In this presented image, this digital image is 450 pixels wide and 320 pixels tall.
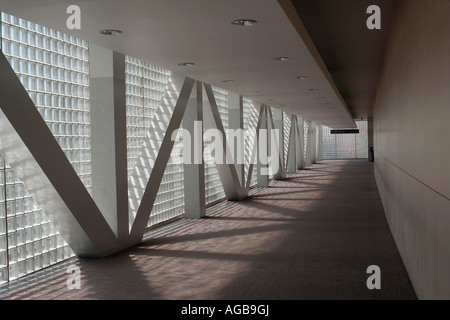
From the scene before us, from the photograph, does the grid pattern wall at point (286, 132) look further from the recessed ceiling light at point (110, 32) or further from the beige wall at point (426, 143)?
the recessed ceiling light at point (110, 32)

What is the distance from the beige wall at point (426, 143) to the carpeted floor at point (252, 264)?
3.47ft

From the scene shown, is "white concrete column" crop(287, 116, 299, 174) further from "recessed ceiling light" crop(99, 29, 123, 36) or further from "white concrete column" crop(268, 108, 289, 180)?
"recessed ceiling light" crop(99, 29, 123, 36)

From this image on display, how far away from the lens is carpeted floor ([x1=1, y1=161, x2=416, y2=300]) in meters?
7.52

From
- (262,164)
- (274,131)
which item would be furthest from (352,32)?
(274,131)

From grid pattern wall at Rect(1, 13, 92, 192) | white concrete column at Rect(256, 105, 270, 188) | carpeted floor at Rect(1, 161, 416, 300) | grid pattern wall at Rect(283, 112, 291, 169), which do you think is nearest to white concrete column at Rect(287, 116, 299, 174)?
grid pattern wall at Rect(283, 112, 291, 169)

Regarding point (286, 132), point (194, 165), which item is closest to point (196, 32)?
point (194, 165)

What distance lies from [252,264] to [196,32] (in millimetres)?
4130

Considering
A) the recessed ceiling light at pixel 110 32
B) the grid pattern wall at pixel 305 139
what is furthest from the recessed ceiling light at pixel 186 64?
the grid pattern wall at pixel 305 139

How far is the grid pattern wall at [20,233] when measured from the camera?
8328 mm

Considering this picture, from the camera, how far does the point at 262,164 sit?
25.3 m

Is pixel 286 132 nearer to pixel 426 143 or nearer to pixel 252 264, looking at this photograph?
pixel 252 264

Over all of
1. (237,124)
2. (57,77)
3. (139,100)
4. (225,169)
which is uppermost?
(57,77)

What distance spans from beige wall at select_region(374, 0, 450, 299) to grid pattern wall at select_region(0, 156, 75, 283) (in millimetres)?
6216

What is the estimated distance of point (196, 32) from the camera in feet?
26.8
